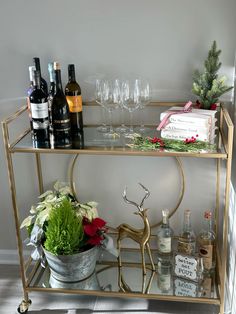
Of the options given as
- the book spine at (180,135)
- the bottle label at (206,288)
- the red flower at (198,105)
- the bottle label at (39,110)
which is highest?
the bottle label at (39,110)

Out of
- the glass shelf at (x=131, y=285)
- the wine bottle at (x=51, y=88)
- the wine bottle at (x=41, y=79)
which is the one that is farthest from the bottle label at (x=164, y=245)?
the wine bottle at (x=41, y=79)

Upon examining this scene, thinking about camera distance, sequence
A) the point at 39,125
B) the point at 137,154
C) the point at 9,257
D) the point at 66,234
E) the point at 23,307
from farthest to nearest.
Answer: the point at 9,257
the point at 23,307
the point at 66,234
the point at 39,125
the point at 137,154

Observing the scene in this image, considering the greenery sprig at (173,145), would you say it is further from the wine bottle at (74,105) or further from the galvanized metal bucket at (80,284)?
the galvanized metal bucket at (80,284)

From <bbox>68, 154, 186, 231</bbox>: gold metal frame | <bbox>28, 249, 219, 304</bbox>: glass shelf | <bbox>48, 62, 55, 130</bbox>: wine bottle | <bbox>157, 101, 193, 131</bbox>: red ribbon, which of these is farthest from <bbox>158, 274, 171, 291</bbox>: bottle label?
<bbox>48, 62, 55, 130</bbox>: wine bottle

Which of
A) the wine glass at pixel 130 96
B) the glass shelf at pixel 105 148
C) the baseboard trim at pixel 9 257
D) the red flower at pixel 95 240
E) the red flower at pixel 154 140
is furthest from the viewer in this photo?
the baseboard trim at pixel 9 257

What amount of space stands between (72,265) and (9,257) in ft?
1.89

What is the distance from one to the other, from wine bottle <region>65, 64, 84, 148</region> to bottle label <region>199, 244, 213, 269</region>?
28.8 inches

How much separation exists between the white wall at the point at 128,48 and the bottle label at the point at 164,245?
16 cm

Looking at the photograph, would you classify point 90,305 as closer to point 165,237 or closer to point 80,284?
point 80,284

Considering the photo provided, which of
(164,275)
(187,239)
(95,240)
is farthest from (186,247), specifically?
(95,240)

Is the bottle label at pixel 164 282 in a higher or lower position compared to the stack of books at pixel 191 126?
lower

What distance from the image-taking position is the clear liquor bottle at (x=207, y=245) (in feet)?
6.49

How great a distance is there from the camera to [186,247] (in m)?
2.00

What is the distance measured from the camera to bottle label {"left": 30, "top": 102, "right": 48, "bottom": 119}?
67.7 inches
